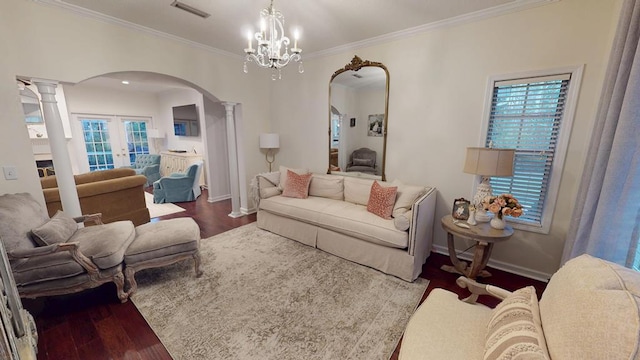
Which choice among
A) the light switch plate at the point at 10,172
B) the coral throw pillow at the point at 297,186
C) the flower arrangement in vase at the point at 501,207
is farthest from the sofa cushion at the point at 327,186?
the light switch plate at the point at 10,172

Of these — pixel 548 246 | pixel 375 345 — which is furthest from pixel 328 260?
pixel 548 246

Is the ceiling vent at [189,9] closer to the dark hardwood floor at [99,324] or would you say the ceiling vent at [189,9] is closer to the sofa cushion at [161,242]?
the sofa cushion at [161,242]

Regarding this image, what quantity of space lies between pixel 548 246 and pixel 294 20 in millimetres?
3565

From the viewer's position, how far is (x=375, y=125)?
332 cm

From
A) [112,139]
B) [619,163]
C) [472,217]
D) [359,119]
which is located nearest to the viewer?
[619,163]

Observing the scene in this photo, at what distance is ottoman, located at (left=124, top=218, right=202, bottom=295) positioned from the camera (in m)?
2.12

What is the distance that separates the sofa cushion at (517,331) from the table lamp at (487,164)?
124 centimetres

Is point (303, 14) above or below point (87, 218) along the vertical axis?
above

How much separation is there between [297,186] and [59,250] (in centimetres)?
243

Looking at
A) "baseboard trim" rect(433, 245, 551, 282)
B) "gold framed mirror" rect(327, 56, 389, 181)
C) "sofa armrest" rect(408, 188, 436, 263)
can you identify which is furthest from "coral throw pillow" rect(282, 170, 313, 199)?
"baseboard trim" rect(433, 245, 551, 282)

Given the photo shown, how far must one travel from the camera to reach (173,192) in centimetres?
500

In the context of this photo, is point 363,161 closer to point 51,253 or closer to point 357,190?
point 357,190

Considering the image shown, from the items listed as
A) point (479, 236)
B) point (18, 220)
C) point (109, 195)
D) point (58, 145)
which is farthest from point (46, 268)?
point (479, 236)

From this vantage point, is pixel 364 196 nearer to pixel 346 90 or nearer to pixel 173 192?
pixel 346 90
